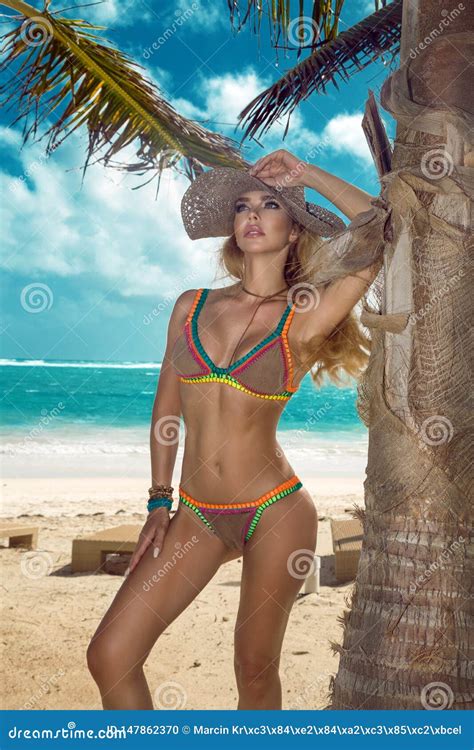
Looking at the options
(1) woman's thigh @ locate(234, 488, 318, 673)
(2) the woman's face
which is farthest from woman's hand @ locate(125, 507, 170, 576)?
(2) the woman's face

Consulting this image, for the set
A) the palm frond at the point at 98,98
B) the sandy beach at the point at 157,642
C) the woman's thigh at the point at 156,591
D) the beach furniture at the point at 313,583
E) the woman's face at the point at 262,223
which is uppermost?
the palm frond at the point at 98,98

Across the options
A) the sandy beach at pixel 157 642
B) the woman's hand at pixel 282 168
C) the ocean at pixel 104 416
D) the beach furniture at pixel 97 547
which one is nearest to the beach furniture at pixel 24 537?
the sandy beach at pixel 157 642

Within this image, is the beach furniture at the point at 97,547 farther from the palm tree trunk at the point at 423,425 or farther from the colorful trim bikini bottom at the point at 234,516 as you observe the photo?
the palm tree trunk at the point at 423,425

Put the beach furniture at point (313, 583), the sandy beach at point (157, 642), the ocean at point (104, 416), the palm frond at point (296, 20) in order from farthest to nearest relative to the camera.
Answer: the ocean at point (104, 416)
the beach furniture at point (313, 583)
the palm frond at point (296, 20)
the sandy beach at point (157, 642)

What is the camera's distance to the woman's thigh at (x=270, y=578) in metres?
2.67

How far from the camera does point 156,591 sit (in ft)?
8.45

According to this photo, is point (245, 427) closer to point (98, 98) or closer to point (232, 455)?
point (232, 455)

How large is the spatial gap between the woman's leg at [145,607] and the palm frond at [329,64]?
2.98m

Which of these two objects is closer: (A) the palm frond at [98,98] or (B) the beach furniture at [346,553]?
(A) the palm frond at [98,98]

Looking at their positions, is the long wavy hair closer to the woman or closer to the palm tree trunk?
the woman

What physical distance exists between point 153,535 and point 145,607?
277 mm

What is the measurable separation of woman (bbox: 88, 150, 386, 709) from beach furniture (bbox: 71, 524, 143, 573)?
324 cm

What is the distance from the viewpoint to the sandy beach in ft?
13.2

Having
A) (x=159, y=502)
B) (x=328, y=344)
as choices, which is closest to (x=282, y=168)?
(x=328, y=344)
